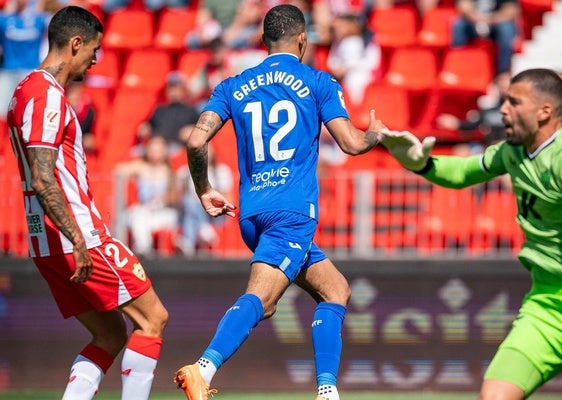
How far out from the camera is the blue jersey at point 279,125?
24.6 feet

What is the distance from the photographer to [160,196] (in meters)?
11.4

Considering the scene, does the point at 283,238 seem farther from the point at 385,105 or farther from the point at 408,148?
the point at 385,105

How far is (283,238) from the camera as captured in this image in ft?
24.2

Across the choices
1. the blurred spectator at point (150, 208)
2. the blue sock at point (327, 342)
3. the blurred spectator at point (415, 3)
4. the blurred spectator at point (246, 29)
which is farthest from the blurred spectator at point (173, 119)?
the blue sock at point (327, 342)

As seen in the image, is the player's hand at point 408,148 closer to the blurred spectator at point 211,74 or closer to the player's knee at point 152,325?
the player's knee at point 152,325

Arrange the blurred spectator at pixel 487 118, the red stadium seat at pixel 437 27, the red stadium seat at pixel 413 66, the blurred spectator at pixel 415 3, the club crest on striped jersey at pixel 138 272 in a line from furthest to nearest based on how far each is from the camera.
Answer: the blurred spectator at pixel 415 3, the red stadium seat at pixel 437 27, the red stadium seat at pixel 413 66, the blurred spectator at pixel 487 118, the club crest on striped jersey at pixel 138 272

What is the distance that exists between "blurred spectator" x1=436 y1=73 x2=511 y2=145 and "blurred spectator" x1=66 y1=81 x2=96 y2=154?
4143 mm

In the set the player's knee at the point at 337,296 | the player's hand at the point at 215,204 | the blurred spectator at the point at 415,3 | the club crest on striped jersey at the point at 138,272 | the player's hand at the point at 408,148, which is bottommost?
the player's knee at the point at 337,296

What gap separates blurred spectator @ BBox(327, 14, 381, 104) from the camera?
560 inches

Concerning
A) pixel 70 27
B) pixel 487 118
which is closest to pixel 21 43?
pixel 487 118

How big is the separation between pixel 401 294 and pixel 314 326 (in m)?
3.94

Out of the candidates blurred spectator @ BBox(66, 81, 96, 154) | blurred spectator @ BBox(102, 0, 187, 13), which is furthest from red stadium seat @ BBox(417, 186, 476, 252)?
blurred spectator @ BBox(102, 0, 187, 13)

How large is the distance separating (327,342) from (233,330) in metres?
0.76

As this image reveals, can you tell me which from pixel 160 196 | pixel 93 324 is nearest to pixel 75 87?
pixel 160 196
